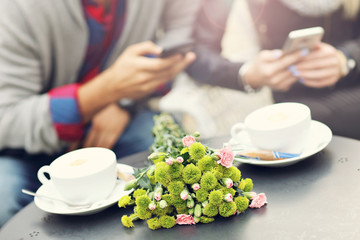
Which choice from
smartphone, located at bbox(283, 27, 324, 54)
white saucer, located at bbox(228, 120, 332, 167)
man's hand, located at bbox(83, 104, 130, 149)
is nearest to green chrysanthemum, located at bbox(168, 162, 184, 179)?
white saucer, located at bbox(228, 120, 332, 167)

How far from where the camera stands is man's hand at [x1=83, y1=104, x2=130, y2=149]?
1.76 metres

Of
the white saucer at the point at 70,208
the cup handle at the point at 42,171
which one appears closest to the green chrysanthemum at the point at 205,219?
the white saucer at the point at 70,208

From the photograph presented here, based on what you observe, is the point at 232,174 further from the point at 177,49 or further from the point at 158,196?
the point at 177,49

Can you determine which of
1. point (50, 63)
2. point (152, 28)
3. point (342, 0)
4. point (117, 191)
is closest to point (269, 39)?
point (342, 0)

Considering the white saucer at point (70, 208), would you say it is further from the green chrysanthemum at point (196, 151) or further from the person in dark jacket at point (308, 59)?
the person in dark jacket at point (308, 59)

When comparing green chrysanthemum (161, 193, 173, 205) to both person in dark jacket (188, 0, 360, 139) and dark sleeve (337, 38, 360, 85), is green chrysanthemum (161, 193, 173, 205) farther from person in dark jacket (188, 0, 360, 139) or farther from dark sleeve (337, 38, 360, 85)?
dark sleeve (337, 38, 360, 85)

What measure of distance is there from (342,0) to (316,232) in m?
1.15

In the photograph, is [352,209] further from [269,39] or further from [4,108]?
[4,108]

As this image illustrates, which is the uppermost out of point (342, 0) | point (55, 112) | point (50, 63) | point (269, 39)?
point (342, 0)

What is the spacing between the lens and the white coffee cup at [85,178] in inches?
33.4

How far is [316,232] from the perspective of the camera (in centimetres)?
68

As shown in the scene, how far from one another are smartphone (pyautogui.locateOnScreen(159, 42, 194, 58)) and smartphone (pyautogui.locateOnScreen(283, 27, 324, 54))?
38cm

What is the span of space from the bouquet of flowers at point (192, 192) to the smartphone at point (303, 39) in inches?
34.3

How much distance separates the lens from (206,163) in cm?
77
